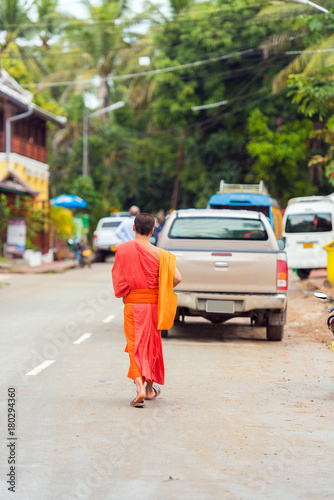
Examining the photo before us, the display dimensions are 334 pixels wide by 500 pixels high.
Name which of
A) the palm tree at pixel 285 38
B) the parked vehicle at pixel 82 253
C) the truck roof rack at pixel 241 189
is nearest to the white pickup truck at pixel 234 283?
the truck roof rack at pixel 241 189

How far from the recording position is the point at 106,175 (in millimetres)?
61781

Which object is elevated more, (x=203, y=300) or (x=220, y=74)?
(x=220, y=74)

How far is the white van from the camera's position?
81.5 ft

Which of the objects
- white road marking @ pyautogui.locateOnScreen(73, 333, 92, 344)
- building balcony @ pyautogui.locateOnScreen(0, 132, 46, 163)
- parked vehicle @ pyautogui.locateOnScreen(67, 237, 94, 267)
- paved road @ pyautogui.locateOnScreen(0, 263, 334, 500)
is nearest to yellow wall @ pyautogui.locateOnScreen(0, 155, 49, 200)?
building balcony @ pyautogui.locateOnScreen(0, 132, 46, 163)

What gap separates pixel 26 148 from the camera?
42469 millimetres

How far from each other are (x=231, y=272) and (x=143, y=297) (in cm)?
436

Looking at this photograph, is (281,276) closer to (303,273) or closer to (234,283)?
(234,283)

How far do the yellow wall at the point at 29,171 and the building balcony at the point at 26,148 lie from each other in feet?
0.99

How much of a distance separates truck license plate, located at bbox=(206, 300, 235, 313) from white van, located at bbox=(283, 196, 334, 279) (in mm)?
12388

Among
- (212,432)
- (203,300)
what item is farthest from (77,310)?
(212,432)

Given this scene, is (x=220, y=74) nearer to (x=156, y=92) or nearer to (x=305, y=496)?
(x=156, y=92)

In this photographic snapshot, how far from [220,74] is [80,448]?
140ft

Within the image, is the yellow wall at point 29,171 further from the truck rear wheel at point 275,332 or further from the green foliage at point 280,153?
the truck rear wheel at point 275,332

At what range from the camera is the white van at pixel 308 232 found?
24.8m
